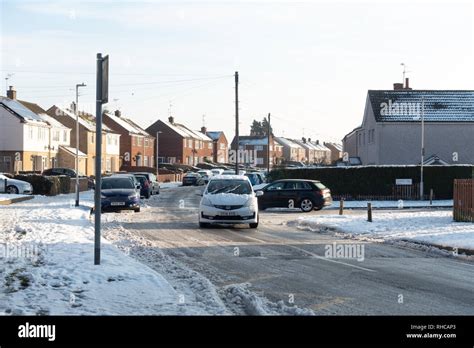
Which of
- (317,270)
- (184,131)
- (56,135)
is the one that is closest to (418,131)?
(56,135)

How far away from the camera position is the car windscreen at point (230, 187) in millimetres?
22500

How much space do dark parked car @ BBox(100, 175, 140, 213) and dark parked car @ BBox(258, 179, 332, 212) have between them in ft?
22.2

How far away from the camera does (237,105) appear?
164 feet

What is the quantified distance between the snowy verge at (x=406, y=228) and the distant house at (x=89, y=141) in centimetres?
5368

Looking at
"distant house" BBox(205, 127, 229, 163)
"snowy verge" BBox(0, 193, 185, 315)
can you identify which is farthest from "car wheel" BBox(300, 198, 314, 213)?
"distant house" BBox(205, 127, 229, 163)

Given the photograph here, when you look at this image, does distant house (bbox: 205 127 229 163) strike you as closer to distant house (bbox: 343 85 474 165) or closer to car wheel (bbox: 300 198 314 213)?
distant house (bbox: 343 85 474 165)

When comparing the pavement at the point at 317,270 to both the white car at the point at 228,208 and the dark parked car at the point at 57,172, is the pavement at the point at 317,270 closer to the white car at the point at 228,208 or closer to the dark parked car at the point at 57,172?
the white car at the point at 228,208

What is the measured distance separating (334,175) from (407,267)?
28738mm

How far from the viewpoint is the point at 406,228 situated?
842 inches

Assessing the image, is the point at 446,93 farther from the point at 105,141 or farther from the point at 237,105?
the point at 105,141
